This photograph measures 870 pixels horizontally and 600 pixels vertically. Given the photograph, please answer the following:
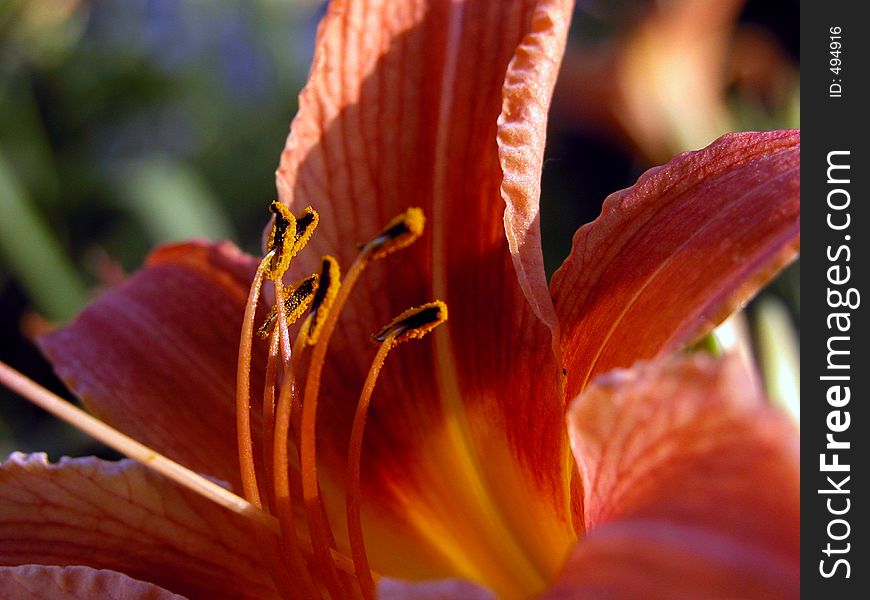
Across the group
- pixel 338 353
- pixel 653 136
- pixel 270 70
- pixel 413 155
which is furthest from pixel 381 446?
pixel 270 70

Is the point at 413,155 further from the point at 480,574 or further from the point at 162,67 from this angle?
the point at 162,67

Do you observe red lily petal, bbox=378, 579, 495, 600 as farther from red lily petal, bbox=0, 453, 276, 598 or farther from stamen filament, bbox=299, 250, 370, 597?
red lily petal, bbox=0, 453, 276, 598

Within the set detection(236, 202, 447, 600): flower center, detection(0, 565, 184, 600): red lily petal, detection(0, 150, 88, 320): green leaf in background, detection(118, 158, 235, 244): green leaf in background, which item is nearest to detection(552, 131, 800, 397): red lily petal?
detection(236, 202, 447, 600): flower center

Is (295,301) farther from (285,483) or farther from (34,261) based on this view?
(34,261)

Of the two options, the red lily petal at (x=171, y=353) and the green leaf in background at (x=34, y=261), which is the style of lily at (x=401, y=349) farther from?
the green leaf in background at (x=34, y=261)
